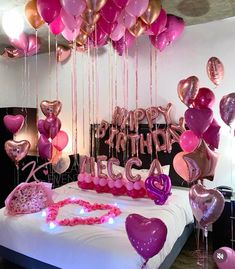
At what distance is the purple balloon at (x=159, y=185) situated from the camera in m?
2.43

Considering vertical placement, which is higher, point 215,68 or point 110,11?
point 110,11

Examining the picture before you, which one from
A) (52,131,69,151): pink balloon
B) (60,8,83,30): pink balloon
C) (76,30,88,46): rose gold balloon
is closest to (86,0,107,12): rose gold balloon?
(60,8,83,30): pink balloon

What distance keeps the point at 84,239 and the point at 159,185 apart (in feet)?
2.75

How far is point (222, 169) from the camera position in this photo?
10.6ft

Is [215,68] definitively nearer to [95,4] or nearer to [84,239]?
[95,4]

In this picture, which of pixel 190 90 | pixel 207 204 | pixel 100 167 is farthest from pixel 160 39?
pixel 207 204

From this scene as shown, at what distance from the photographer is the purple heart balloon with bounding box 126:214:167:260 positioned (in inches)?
60.9

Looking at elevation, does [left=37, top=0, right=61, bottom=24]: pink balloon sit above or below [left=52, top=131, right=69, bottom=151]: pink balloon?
above

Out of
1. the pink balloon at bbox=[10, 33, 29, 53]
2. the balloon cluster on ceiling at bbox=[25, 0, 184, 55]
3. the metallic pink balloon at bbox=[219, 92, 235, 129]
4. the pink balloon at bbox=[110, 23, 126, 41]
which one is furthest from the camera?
the pink balloon at bbox=[10, 33, 29, 53]

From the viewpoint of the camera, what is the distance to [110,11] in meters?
2.32

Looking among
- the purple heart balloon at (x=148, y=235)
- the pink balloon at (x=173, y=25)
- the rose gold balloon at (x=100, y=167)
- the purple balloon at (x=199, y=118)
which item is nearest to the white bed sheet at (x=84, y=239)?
the purple heart balloon at (x=148, y=235)

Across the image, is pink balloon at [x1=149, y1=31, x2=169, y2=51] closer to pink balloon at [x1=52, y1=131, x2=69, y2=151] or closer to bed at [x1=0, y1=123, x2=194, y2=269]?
pink balloon at [x1=52, y1=131, x2=69, y2=151]

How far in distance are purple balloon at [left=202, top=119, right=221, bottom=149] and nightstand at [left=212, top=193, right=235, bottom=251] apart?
879 millimetres

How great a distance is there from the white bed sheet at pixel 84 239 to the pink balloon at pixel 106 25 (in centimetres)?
170
